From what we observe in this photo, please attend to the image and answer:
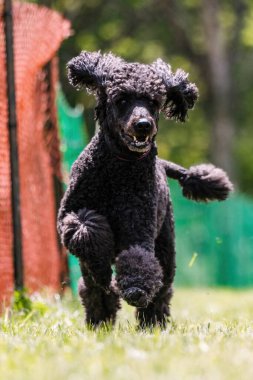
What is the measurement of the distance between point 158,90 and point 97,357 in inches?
81.8

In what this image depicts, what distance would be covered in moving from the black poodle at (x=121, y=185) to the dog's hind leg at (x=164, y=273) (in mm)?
17

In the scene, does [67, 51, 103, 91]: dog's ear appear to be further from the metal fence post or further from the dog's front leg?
the metal fence post

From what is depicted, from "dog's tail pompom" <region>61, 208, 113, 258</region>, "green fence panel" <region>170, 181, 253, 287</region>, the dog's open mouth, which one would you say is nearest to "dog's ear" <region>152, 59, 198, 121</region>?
the dog's open mouth

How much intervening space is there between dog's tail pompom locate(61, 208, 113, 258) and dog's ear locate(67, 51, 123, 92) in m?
0.79

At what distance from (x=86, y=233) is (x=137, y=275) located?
39 cm

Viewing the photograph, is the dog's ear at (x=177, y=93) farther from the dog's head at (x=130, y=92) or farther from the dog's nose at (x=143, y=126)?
the dog's nose at (x=143, y=126)

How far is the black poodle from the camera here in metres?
5.33

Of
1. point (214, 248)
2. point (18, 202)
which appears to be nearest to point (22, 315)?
point (18, 202)

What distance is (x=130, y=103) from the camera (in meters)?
5.47

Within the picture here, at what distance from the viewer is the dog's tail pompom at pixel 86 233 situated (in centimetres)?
536

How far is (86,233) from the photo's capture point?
5.34 m

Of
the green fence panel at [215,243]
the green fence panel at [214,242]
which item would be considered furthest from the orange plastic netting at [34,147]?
the green fence panel at [215,243]

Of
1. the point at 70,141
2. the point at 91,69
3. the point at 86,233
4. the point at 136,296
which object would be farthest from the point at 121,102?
the point at 70,141

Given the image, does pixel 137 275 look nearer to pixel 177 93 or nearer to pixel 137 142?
pixel 137 142
